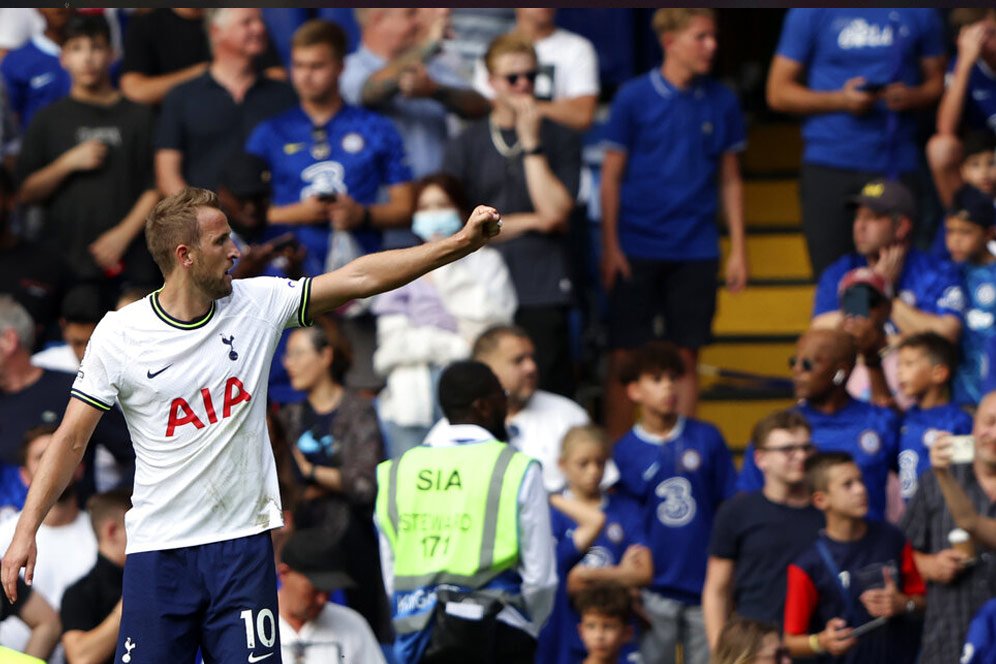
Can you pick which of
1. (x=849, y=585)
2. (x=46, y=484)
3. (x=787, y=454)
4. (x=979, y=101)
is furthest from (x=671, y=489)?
(x=46, y=484)

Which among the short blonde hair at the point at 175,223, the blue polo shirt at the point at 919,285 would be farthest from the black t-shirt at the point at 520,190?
the short blonde hair at the point at 175,223

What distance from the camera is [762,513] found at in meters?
9.08

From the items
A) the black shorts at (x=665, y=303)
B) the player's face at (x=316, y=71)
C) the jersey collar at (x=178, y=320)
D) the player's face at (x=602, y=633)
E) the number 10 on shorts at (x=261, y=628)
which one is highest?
the player's face at (x=316, y=71)

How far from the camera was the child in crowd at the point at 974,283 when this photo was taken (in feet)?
34.3

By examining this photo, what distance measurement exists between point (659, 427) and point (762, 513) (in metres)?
1.05

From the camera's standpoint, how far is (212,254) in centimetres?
635

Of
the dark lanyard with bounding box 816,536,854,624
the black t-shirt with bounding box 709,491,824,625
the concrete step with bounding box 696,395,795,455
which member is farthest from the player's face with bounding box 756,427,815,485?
the concrete step with bounding box 696,395,795,455

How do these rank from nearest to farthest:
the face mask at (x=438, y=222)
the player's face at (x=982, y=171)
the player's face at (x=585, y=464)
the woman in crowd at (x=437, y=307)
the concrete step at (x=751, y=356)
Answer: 1. the player's face at (x=585, y=464)
2. the woman in crowd at (x=437, y=307)
3. the face mask at (x=438, y=222)
4. the player's face at (x=982, y=171)
5. the concrete step at (x=751, y=356)

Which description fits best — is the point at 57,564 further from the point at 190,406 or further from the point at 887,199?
Answer: the point at 887,199

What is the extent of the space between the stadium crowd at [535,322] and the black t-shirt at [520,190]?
19mm

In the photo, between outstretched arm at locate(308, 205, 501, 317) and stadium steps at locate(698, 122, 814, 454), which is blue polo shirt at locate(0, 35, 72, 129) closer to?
stadium steps at locate(698, 122, 814, 454)

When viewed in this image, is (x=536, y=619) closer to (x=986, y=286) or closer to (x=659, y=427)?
(x=659, y=427)

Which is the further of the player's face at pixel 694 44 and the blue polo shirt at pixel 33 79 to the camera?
the blue polo shirt at pixel 33 79

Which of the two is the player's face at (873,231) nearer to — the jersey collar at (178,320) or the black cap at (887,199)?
the black cap at (887,199)
